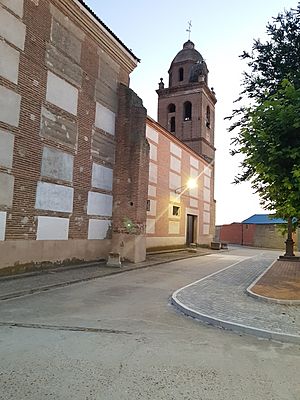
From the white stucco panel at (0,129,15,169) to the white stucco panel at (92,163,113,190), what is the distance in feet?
14.0

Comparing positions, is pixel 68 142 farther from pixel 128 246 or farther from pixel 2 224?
pixel 128 246

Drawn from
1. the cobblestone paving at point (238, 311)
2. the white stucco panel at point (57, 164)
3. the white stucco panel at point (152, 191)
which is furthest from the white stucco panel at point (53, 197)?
the white stucco panel at point (152, 191)

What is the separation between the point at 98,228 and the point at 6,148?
5.56m

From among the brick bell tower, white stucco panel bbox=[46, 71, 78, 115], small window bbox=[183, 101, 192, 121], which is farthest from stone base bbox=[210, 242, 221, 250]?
white stucco panel bbox=[46, 71, 78, 115]

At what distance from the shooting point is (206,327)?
5.78 meters

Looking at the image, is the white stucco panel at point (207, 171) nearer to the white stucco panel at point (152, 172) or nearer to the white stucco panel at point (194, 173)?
the white stucco panel at point (194, 173)

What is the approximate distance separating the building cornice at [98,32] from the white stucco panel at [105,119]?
8.63 feet

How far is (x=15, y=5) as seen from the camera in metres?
10.7

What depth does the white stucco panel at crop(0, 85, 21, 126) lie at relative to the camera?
10078 mm

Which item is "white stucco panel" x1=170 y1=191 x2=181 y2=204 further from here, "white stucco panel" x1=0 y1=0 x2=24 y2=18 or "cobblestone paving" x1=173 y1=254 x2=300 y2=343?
"white stucco panel" x1=0 y1=0 x2=24 y2=18

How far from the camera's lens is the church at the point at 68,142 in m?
10.5

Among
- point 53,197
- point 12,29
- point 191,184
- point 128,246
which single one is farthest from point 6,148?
A: point 191,184

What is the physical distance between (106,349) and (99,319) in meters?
1.62

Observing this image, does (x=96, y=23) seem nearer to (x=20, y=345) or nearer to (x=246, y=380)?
(x=20, y=345)
